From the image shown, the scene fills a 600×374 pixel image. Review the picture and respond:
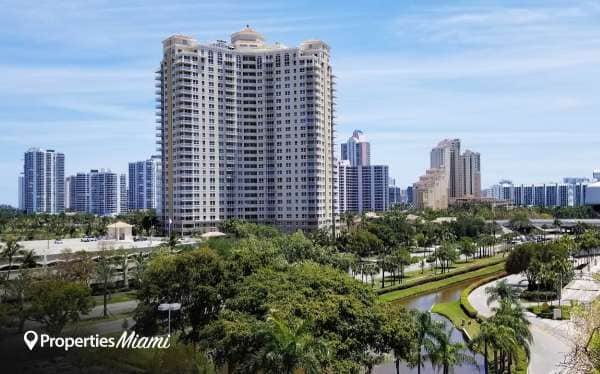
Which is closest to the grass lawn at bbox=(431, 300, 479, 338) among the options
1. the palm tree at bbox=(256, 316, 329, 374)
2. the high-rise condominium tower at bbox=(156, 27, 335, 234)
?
the palm tree at bbox=(256, 316, 329, 374)

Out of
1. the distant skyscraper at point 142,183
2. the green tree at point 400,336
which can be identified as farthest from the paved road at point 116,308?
the distant skyscraper at point 142,183

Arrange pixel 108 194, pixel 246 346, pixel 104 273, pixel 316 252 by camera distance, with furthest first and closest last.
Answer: pixel 108 194 < pixel 316 252 < pixel 104 273 < pixel 246 346

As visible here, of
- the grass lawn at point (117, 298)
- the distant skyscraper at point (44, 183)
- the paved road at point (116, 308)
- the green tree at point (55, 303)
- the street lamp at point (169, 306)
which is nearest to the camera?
the green tree at point (55, 303)

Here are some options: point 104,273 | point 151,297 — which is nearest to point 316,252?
point 104,273

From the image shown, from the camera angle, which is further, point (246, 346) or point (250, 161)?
point (250, 161)

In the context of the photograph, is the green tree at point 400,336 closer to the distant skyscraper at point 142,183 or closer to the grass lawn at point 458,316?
the grass lawn at point 458,316

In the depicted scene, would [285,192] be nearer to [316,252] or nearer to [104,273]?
[316,252]

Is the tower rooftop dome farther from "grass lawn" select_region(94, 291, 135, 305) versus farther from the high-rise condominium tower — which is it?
"grass lawn" select_region(94, 291, 135, 305)
